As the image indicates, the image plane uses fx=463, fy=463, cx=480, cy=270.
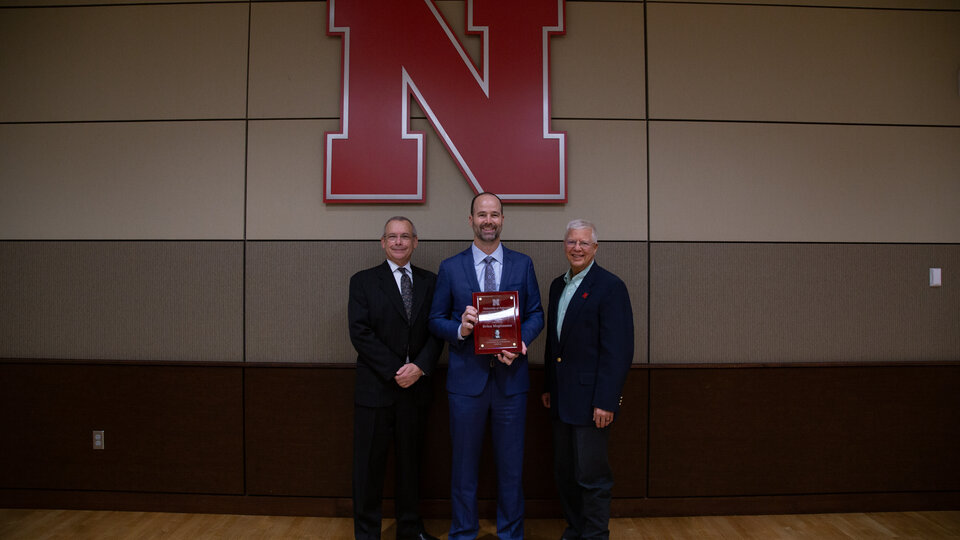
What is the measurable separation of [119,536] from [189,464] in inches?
17.3

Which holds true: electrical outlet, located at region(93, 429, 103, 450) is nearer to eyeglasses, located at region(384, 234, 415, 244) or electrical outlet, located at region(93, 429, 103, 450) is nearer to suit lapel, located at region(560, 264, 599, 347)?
eyeglasses, located at region(384, 234, 415, 244)

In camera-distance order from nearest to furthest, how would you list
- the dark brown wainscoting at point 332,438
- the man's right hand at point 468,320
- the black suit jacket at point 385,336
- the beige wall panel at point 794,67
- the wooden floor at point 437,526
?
the man's right hand at point 468,320 → the black suit jacket at point 385,336 → the wooden floor at point 437,526 → the dark brown wainscoting at point 332,438 → the beige wall panel at point 794,67

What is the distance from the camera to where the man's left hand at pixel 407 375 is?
7.42ft

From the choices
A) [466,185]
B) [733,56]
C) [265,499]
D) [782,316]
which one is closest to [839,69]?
[733,56]

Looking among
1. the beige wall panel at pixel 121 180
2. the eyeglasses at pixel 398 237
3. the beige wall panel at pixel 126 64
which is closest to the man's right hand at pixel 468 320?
the eyeglasses at pixel 398 237

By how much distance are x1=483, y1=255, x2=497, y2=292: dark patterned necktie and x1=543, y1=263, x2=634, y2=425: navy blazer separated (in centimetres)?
38

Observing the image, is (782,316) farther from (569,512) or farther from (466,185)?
(466,185)

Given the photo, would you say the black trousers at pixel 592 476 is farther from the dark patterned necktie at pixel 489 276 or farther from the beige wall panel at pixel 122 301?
the beige wall panel at pixel 122 301

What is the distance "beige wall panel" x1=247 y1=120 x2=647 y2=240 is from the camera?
2797 mm

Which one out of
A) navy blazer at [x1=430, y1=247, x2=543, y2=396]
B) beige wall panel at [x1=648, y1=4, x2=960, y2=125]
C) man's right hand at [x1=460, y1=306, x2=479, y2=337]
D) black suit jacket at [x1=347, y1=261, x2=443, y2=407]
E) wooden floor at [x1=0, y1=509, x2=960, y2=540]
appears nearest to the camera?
man's right hand at [x1=460, y1=306, x2=479, y2=337]

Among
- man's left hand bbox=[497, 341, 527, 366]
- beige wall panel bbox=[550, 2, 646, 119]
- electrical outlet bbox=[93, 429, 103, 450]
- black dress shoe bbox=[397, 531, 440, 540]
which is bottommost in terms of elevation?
black dress shoe bbox=[397, 531, 440, 540]

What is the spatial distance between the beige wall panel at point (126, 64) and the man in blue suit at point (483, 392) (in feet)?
6.01

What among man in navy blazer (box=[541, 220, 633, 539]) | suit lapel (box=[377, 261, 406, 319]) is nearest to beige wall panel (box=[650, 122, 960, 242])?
man in navy blazer (box=[541, 220, 633, 539])

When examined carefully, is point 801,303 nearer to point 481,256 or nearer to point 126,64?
point 481,256
